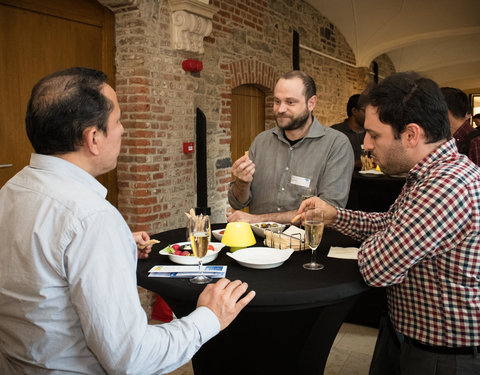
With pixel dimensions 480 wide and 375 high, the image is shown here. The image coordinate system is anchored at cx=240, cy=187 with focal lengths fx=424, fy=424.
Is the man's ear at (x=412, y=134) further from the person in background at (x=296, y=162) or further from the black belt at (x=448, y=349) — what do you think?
the person in background at (x=296, y=162)

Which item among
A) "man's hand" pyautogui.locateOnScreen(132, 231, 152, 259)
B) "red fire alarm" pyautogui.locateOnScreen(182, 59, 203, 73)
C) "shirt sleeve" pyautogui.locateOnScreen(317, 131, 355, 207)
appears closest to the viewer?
"man's hand" pyautogui.locateOnScreen(132, 231, 152, 259)

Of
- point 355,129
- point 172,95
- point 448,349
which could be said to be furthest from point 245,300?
point 355,129

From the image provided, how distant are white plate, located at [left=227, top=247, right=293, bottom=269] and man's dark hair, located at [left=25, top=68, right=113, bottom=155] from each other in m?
0.76

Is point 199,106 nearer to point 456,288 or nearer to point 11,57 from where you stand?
point 11,57

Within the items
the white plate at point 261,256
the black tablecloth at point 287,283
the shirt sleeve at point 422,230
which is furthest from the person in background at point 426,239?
the white plate at point 261,256

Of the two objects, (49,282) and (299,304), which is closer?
(49,282)

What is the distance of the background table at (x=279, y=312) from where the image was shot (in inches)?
55.5

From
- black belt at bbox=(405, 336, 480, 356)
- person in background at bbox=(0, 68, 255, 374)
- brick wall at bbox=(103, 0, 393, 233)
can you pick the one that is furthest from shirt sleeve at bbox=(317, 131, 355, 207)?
brick wall at bbox=(103, 0, 393, 233)

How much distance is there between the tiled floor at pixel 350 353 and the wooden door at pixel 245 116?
277 cm

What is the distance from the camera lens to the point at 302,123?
2.77m

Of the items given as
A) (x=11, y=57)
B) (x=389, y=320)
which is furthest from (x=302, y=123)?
(x=11, y=57)

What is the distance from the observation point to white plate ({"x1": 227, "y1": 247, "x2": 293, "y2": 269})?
5.28ft

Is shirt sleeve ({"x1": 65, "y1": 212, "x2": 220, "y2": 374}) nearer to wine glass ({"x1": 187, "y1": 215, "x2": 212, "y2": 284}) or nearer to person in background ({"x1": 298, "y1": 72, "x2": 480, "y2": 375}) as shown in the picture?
wine glass ({"x1": 187, "y1": 215, "x2": 212, "y2": 284})

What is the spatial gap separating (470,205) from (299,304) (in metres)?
0.63
